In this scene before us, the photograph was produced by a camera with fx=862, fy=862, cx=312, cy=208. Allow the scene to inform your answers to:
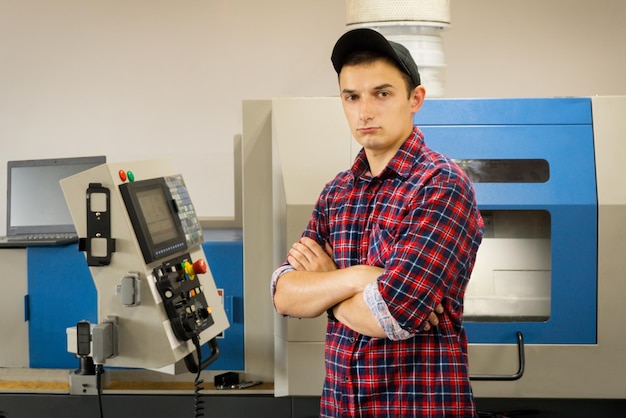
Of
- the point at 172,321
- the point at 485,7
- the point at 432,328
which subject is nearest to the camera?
the point at 432,328

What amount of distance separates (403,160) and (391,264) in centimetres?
22

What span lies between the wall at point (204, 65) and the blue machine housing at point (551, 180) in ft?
3.55

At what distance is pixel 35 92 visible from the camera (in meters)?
3.75

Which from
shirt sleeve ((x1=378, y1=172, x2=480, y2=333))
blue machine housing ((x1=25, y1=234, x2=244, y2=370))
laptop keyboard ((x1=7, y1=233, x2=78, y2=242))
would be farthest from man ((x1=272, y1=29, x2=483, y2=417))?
laptop keyboard ((x1=7, y1=233, x2=78, y2=242))

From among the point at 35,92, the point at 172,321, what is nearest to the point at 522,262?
the point at 172,321

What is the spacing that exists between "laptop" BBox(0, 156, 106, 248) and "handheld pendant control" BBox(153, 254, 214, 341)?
73 cm

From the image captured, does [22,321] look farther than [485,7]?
No

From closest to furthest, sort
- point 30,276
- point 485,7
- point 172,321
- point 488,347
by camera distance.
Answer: point 172,321, point 488,347, point 30,276, point 485,7

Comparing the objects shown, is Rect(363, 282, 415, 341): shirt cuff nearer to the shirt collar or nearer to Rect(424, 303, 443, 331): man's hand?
Rect(424, 303, 443, 331): man's hand

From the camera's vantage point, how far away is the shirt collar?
165cm

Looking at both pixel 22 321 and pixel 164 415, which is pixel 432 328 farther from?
pixel 22 321

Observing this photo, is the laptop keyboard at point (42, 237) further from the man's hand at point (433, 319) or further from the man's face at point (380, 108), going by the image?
the man's hand at point (433, 319)

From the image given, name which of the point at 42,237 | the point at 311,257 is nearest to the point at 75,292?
the point at 42,237

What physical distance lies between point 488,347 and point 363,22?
102 centimetres
